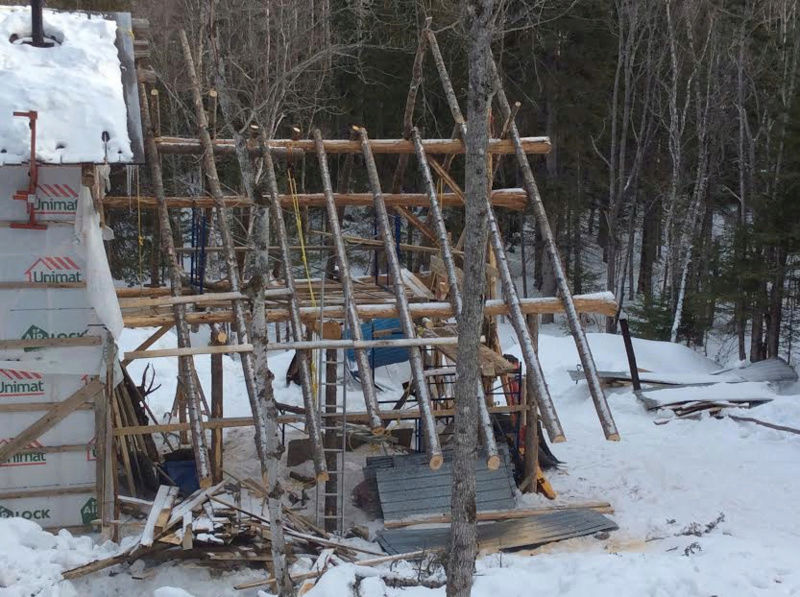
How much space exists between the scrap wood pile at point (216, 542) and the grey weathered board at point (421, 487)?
5.48ft

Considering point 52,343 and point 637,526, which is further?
point 637,526

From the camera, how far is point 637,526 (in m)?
10.6

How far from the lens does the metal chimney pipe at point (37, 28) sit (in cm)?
1018

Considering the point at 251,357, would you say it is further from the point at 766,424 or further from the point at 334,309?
the point at 766,424

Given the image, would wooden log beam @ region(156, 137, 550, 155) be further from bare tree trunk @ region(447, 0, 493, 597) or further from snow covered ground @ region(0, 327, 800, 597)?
bare tree trunk @ region(447, 0, 493, 597)

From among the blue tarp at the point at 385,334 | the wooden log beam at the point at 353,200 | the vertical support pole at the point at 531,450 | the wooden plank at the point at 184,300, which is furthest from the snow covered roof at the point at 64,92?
the vertical support pole at the point at 531,450

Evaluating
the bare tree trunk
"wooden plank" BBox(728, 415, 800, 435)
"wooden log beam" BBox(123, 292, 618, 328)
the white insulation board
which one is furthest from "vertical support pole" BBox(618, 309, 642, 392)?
the bare tree trunk

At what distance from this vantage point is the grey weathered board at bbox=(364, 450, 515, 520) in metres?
10.7

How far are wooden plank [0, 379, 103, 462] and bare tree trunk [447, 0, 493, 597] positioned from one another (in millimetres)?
5555

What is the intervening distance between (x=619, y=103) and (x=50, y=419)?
79.8ft

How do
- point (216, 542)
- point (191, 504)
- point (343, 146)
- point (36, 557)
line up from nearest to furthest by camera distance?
point (36, 557) → point (216, 542) → point (191, 504) → point (343, 146)

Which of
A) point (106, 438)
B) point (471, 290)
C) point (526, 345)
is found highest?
point (471, 290)

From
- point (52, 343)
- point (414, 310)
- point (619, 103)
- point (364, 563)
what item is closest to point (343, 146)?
point (414, 310)

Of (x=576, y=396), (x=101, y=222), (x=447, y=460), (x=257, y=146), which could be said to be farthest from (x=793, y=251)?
(x=101, y=222)
